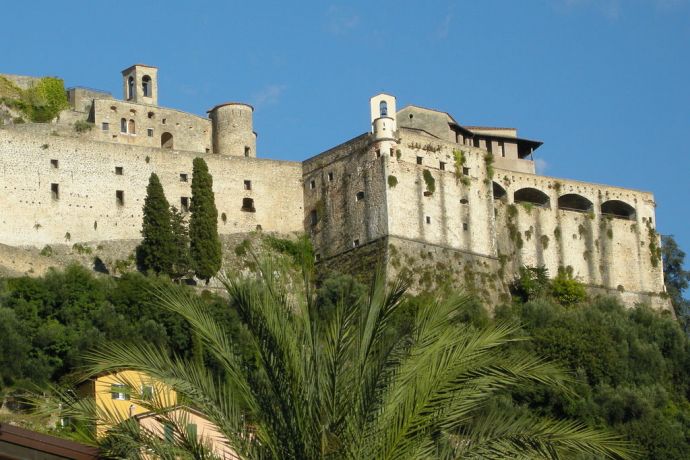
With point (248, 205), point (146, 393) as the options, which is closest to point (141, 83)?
point (248, 205)

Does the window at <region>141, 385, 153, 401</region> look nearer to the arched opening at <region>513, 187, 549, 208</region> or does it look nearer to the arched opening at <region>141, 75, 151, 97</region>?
the arched opening at <region>513, 187, 549, 208</region>

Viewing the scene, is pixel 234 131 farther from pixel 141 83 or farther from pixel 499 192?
pixel 499 192

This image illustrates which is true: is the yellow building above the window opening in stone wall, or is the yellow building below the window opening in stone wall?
below

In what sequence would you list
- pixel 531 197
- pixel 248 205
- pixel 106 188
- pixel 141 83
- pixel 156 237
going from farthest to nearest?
1. pixel 141 83
2. pixel 531 197
3. pixel 248 205
4. pixel 106 188
5. pixel 156 237

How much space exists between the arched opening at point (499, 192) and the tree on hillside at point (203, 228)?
43.5 ft

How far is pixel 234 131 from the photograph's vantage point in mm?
72125

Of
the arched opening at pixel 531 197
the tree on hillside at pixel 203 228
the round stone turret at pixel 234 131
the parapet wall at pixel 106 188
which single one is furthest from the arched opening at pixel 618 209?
the tree on hillside at pixel 203 228

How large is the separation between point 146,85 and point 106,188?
14519 millimetres

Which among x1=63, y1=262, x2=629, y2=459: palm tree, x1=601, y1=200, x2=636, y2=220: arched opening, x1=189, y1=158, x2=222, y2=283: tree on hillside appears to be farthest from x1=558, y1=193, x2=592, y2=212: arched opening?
x1=63, y1=262, x2=629, y2=459: palm tree

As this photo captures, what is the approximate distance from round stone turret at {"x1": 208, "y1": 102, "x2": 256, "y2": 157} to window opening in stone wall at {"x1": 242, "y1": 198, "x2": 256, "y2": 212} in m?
5.15

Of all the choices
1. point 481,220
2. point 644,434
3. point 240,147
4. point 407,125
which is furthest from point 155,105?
point 644,434

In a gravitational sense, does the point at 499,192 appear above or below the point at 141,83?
below

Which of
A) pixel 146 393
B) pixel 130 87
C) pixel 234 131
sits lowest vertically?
pixel 146 393

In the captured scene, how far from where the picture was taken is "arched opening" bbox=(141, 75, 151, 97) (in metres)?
76.1
